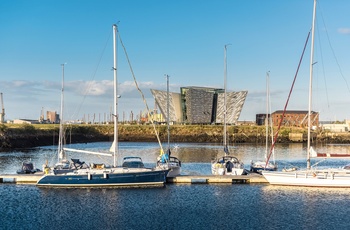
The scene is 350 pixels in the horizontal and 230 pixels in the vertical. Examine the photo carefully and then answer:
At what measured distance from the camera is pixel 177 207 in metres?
30.2

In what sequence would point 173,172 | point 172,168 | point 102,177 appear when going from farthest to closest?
point 173,172
point 172,168
point 102,177

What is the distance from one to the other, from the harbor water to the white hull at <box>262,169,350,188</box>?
62cm

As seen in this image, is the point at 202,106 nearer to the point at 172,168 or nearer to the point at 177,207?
the point at 172,168

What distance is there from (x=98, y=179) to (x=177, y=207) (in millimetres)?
8874

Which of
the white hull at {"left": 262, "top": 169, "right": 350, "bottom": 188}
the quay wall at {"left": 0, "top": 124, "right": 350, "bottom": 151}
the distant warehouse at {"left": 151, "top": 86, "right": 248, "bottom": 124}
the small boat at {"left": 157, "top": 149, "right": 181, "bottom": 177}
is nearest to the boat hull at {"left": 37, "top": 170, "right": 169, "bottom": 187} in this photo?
the small boat at {"left": 157, "top": 149, "right": 181, "bottom": 177}

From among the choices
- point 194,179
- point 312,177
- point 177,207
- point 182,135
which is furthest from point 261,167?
point 182,135

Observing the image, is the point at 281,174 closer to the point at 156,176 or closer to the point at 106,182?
the point at 156,176

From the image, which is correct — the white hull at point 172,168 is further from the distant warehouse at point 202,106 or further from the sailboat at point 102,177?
the distant warehouse at point 202,106

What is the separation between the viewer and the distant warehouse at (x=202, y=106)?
176 meters

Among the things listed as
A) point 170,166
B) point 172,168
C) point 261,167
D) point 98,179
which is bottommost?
point 98,179

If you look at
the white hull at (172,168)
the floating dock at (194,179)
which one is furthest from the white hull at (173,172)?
the floating dock at (194,179)

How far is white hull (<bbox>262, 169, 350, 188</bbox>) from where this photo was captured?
36.5 metres

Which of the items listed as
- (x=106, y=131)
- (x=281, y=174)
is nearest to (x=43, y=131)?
(x=106, y=131)

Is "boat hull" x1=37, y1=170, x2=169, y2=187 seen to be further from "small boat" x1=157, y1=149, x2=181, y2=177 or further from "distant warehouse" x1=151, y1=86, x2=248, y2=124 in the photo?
"distant warehouse" x1=151, y1=86, x2=248, y2=124
